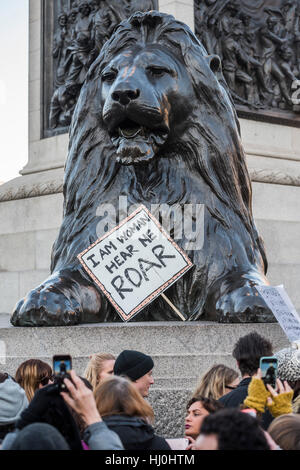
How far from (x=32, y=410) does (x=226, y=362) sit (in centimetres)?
238

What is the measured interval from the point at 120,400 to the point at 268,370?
50cm

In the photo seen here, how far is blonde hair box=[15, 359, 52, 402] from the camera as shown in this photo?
158 inches

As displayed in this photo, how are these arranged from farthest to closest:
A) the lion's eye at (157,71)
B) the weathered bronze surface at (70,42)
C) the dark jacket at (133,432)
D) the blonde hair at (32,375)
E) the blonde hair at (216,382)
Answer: the weathered bronze surface at (70,42) < the lion's eye at (157,71) < the blonde hair at (32,375) < the blonde hair at (216,382) < the dark jacket at (133,432)

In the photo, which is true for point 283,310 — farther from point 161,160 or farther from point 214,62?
point 214,62

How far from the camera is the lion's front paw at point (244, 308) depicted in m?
4.99

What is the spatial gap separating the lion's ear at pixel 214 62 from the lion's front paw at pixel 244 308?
1705 millimetres

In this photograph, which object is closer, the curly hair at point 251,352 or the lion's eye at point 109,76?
the curly hair at point 251,352

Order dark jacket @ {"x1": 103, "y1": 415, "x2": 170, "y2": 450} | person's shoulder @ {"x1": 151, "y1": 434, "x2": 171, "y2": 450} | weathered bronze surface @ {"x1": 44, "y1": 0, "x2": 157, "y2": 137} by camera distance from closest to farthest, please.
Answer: dark jacket @ {"x1": 103, "y1": 415, "x2": 170, "y2": 450}, person's shoulder @ {"x1": 151, "y1": 434, "x2": 171, "y2": 450}, weathered bronze surface @ {"x1": 44, "y1": 0, "x2": 157, "y2": 137}

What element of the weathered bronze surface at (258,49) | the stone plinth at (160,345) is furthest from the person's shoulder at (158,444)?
the weathered bronze surface at (258,49)

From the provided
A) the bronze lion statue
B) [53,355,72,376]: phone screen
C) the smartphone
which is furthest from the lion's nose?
[53,355,72,376]: phone screen

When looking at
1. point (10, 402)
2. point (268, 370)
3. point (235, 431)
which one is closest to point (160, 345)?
point (10, 402)

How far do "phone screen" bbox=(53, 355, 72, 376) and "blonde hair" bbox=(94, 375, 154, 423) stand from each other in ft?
0.91

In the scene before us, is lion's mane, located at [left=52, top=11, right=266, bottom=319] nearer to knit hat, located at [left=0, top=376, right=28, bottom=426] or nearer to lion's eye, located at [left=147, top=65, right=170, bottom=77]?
lion's eye, located at [left=147, top=65, right=170, bottom=77]

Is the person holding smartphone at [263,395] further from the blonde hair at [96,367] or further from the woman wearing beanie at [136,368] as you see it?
the blonde hair at [96,367]
